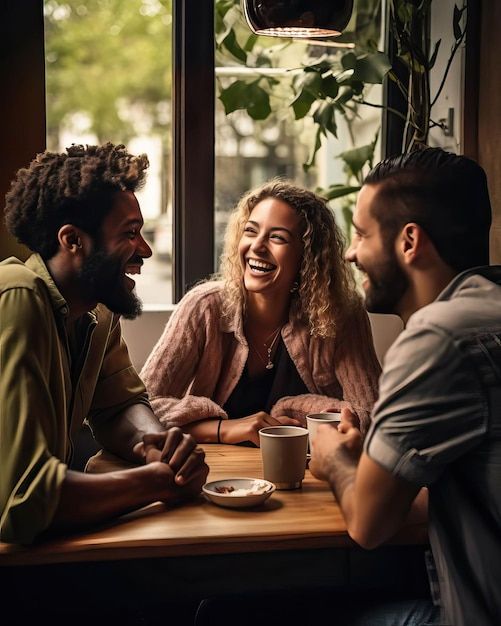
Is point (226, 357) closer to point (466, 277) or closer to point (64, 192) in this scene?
point (64, 192)

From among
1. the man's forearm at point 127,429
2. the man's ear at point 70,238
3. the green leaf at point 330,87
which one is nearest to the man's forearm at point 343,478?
the man's forearm at point 127,429

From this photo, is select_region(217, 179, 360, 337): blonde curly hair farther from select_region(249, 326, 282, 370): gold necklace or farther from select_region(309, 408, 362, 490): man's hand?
select_region(309, 408, 362, 490): man's hand

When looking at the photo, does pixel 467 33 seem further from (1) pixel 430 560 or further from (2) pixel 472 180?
(1) pixel 430 560

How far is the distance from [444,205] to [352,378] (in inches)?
42.7

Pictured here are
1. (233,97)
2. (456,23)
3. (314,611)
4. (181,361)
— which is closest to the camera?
(314,611)

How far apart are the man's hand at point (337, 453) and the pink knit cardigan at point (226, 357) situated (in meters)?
0.74

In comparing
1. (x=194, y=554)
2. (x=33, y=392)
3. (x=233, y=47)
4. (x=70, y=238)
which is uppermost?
(x=233, y=47)

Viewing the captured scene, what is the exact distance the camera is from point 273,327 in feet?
8.97

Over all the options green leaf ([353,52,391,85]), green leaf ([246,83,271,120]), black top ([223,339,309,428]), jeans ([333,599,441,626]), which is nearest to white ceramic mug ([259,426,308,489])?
jeans ([333,599,441,626])

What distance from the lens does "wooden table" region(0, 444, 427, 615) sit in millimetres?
1470

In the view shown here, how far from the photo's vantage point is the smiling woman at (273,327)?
2586 mm

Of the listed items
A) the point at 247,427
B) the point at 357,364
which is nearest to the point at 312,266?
the point at 357,364

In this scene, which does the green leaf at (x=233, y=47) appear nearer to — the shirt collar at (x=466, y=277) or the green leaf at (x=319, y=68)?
the green leaf at (x=319, y=68)

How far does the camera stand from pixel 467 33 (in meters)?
3.19
